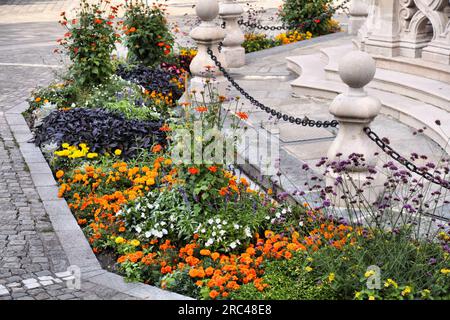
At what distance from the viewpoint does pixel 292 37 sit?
14812mm

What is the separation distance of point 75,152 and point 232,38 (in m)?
5.33

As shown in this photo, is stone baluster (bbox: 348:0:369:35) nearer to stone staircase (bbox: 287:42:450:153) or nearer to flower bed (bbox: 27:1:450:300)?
stone staircase (bbox: 287:42:450:153)

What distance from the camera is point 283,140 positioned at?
8344mm

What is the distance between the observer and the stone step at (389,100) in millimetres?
8087

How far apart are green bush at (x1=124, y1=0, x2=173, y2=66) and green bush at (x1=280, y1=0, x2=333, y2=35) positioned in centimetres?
379

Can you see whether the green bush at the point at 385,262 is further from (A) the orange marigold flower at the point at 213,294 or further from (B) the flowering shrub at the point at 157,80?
(B) the flowering shrub at the point at 157,80

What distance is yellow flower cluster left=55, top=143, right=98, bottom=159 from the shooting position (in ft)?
26.1

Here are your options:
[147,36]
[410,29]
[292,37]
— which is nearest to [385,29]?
[410,29]

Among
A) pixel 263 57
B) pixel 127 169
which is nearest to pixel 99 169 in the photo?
pixel 127 169

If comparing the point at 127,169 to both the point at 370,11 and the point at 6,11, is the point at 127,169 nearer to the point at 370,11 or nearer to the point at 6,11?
the point at 370,11

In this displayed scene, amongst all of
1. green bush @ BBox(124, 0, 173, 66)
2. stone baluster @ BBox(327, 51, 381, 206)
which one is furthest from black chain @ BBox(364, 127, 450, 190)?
green bush @ BBox(124, 0, 173, 66)

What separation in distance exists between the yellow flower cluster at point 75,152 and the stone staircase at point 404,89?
350 cm

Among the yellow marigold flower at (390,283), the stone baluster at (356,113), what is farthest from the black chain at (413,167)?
the yellow marigold flower at (390,283)

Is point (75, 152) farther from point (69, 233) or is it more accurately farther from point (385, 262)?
point (385, 262)
